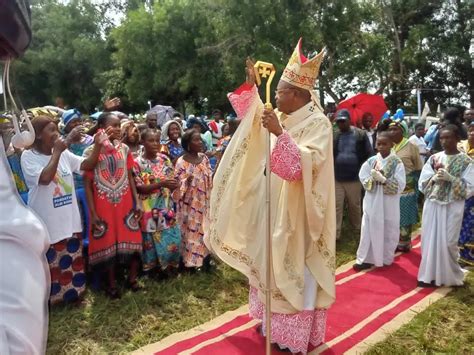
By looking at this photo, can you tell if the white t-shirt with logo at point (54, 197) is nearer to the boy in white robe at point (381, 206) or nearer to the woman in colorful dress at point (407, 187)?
the boy in white robe at point (381, 206)

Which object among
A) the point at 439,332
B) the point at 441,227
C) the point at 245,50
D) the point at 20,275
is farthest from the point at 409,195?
the point at 245,50

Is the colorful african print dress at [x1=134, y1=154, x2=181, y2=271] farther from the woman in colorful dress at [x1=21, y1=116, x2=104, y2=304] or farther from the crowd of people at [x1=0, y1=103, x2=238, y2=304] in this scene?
the woman in colorful dress at [x1=21, y1=116, x2=104, y2=304]

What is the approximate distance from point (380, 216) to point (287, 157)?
2.97 metres

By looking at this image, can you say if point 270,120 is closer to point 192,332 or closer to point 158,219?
point 192,332

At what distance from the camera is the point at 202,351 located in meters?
3.53

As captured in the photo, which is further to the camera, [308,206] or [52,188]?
[52,188]

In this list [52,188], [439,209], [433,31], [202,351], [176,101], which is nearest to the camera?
[202,351]

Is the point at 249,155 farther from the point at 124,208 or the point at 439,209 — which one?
the point at 439,209

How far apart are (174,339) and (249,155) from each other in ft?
5.05

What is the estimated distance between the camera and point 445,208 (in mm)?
4871

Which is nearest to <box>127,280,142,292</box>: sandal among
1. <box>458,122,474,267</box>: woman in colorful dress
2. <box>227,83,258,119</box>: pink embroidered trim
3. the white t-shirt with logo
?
the white t-shirt with logo

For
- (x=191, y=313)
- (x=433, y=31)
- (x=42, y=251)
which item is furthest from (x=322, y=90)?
(x=42, y=251)

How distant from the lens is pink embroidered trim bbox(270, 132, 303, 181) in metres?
3.14

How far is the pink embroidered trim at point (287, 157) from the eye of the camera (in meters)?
3.14
